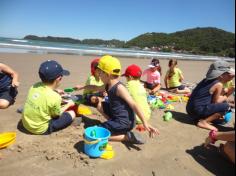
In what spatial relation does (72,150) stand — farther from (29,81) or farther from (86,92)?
(29,81)

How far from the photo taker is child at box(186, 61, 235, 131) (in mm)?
4340

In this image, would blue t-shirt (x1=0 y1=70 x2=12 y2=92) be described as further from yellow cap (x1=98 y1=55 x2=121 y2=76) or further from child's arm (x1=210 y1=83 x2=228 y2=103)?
child's arm (x1=210 y1=83 x2=228 y2=103)

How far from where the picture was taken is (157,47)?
62219 millimetres

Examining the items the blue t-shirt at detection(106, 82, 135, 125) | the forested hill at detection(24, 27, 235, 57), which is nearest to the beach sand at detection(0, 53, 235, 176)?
the blue t-shirt at detection(106, 82, 135, 125)

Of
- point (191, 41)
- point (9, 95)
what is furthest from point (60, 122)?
point (191, 41)

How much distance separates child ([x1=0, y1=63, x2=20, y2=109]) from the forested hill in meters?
41.8

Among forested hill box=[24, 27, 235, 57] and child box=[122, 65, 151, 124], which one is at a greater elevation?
forested hill box=[24, 27, 235, 57]

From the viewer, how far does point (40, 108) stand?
3391 mm

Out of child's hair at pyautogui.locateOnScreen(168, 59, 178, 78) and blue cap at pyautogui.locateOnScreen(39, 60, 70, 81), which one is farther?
child's hair at pyautogui.locateOnScreen(168, 59, 178, 78)

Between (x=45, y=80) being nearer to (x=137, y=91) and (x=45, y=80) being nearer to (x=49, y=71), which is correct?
(x=49, y=71)

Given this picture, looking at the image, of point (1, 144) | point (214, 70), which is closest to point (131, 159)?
point (1, 144)

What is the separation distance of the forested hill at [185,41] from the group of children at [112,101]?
40.2 metres

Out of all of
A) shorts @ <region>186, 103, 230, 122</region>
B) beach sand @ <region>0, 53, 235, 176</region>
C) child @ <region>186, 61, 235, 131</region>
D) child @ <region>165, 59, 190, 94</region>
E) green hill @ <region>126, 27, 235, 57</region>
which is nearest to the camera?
beach sand @ <region>0, 53, 235, 176</region>

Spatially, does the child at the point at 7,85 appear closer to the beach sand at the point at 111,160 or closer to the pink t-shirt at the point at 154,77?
the beach sand at the point at 111,160
